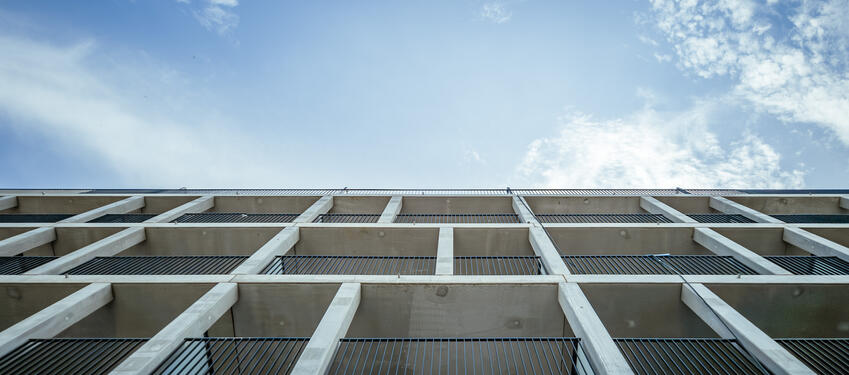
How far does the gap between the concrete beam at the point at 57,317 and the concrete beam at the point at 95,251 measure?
6.42ft

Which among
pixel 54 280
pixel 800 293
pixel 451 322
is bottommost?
pixel 451 322

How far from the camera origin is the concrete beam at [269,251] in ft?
28.8

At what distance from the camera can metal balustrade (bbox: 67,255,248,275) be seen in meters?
9.52

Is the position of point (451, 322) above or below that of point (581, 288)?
below

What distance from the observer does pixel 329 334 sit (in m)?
6.23

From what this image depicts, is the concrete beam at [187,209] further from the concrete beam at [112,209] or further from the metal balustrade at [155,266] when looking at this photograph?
the metal balustrade at [155,266]

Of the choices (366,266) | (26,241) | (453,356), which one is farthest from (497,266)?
(26,241)

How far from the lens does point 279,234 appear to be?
36.6 feet

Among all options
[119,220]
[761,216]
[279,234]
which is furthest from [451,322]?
[119,220]

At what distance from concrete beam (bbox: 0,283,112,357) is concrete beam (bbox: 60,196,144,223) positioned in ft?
23.6

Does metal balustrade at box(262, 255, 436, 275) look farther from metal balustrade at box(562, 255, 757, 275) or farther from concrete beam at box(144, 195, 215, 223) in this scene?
concrete beam at box(144, 195, 215, 223)

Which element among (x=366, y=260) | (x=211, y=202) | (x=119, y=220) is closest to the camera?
(x=366, y=260)

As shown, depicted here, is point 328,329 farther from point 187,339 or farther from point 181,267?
point 181,267

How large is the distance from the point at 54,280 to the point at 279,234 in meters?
5.04
